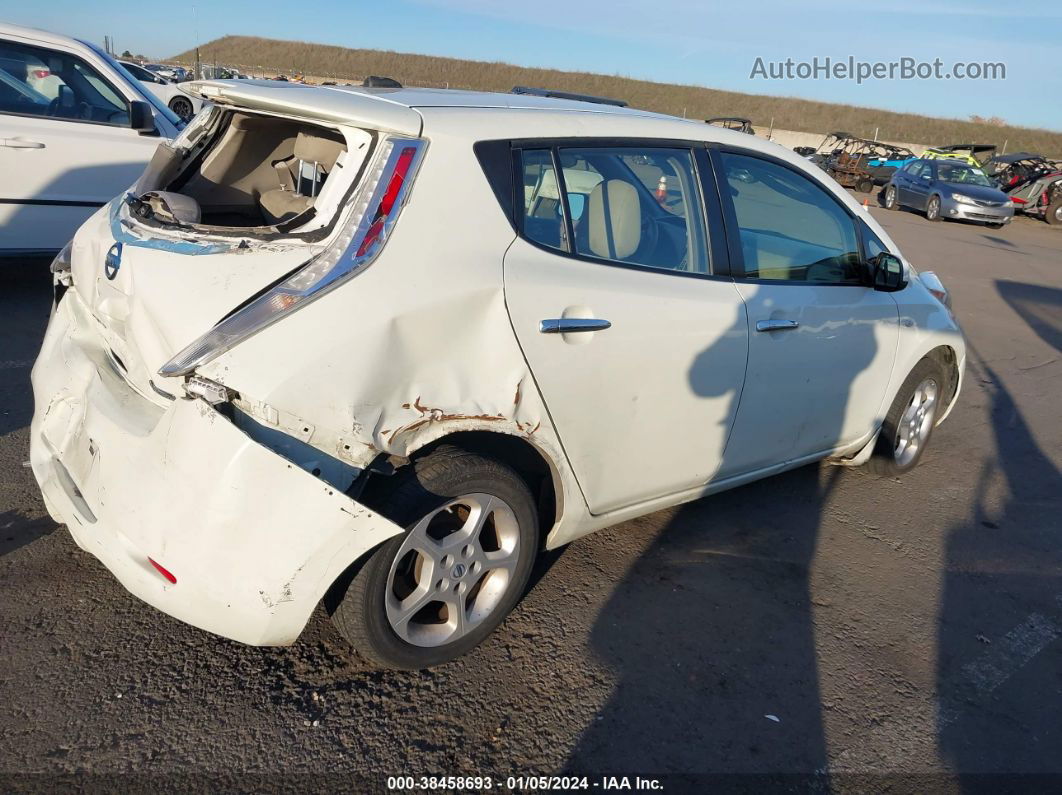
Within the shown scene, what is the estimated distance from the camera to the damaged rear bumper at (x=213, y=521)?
2172 millimetres

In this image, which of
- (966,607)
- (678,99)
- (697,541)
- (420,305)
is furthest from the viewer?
(678,99)

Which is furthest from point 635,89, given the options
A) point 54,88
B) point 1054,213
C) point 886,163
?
point 54,88

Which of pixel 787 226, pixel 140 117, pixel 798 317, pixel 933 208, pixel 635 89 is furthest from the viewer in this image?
pixel 635 89

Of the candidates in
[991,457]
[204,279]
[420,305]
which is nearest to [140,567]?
[204,279]

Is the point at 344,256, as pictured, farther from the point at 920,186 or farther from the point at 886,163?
the point at 886,163

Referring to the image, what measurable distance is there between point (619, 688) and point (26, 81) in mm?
6264

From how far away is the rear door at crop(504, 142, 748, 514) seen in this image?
8.72 ft

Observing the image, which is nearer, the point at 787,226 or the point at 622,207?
the point at 622,207

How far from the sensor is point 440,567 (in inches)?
103

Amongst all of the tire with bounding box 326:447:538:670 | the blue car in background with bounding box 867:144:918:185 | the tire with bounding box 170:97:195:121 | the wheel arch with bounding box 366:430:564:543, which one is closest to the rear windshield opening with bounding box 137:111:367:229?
the wheel arch with bounding box 366:430:564:543

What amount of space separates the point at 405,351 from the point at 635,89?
93123 mm

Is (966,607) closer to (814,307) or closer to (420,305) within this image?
(814,307)

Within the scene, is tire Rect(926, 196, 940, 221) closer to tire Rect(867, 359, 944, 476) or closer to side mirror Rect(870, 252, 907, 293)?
tire Rect(867, 359, 944, 476)

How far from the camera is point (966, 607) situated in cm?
345
